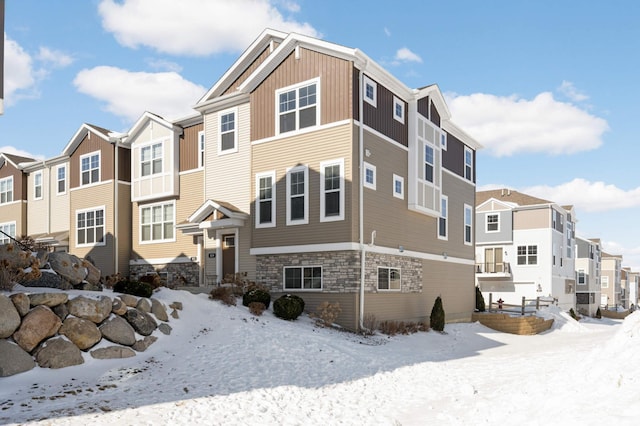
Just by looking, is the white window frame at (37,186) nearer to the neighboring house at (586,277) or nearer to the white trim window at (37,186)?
the white trim window at (37,186)

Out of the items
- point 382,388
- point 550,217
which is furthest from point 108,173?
point 550,217

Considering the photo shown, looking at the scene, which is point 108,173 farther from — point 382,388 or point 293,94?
point 382,388

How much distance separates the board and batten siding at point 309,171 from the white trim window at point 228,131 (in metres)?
1.74

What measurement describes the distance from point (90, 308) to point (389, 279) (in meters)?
12.7

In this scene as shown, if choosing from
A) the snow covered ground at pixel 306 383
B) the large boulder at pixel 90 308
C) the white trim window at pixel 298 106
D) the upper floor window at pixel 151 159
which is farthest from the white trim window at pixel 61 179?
the large boulder at pixel 90 308

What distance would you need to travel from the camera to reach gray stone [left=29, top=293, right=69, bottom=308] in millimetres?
12695

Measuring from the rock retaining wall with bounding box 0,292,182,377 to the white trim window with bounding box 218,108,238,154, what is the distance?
1117 cm

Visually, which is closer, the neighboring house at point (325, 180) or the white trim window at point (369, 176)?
the neighboring house at point (325, 180)

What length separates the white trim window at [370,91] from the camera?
2158 cm

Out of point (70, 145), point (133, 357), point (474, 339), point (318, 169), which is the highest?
point (70, 145)

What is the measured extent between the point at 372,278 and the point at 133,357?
10.6 m

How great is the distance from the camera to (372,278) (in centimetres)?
2138

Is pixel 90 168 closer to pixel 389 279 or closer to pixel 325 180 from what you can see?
pixel 325 180

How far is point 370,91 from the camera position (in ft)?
72.4
